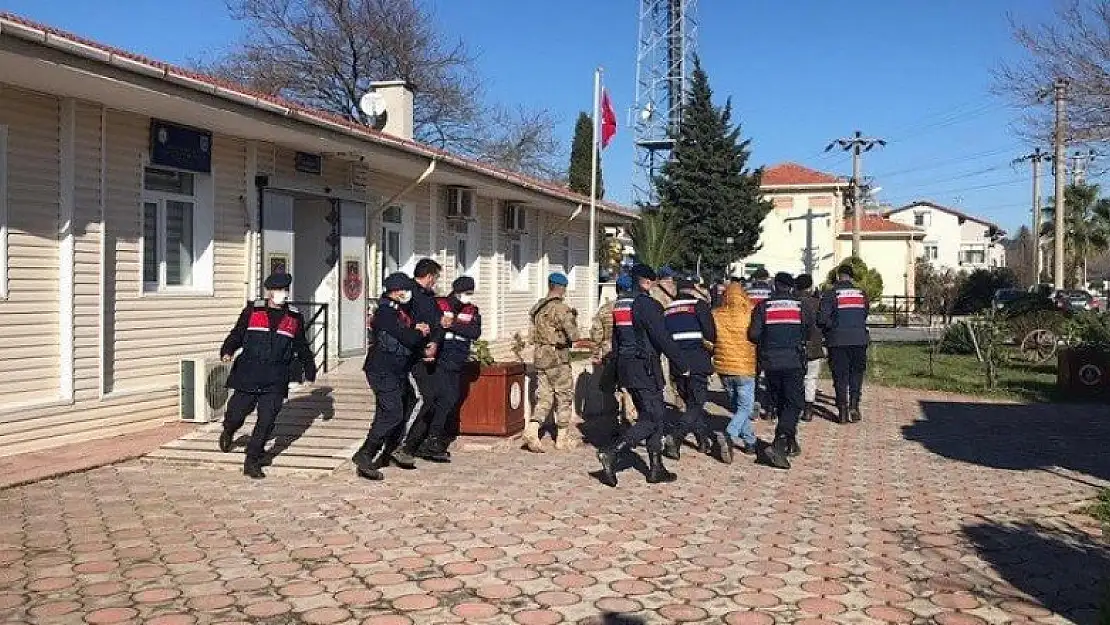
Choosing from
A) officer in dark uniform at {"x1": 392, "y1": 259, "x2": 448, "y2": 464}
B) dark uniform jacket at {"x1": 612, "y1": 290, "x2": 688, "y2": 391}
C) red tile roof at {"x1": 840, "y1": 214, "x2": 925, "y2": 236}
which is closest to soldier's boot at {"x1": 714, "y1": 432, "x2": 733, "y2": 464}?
dark uniform jacket at {"x1": 612, "y1": 290, "x2": 688, "y2": 391}

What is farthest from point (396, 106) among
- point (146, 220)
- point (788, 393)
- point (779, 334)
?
point (788, 393)

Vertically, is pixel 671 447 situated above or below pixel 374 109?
below

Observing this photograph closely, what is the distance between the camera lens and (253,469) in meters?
7.73

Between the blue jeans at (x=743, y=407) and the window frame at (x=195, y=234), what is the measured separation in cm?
570

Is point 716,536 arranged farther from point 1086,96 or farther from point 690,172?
point 690,172

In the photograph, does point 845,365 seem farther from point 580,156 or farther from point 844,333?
point 580,156

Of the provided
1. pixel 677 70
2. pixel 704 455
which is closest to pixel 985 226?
pixel 677 70

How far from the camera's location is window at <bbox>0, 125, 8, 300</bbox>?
314 inches

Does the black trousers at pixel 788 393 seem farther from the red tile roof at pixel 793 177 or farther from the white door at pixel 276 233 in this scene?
the red tile roof at pixel 793 177

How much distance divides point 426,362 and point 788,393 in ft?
10.6

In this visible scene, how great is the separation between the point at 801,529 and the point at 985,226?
8697 centimetres

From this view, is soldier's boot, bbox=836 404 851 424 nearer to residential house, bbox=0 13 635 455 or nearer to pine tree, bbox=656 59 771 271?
residential house, bbox=0 13 635 455

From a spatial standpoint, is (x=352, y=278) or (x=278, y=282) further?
(x=352, y=278)

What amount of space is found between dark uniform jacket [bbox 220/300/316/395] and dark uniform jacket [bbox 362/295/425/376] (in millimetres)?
656
